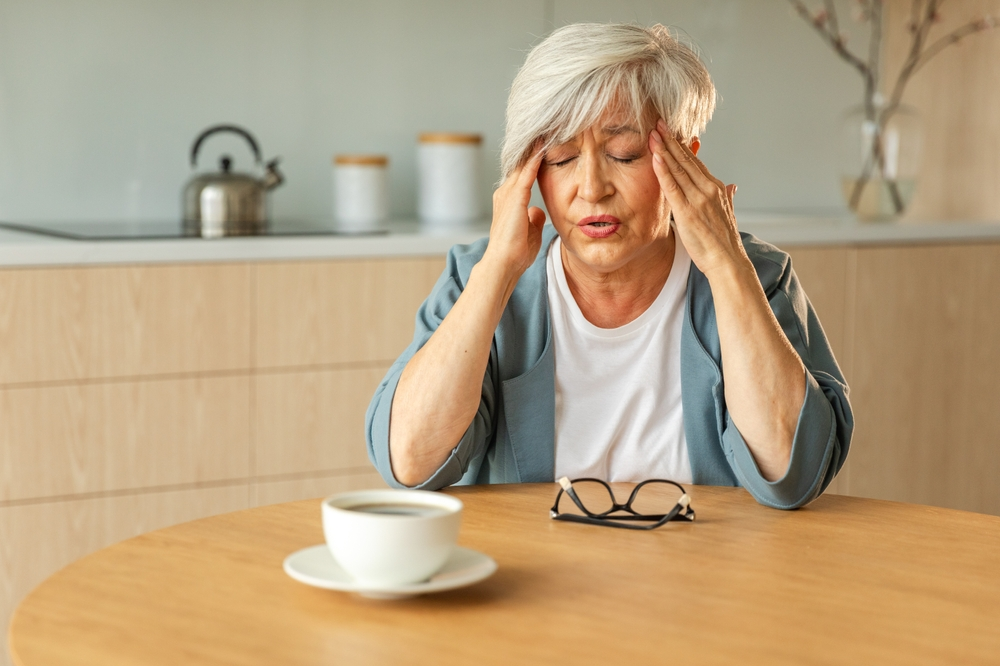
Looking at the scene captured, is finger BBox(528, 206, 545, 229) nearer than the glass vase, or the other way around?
finger BBox(528, 206, 545, 229)

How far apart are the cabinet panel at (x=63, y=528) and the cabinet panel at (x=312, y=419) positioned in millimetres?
178

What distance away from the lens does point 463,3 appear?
3193 millimetres

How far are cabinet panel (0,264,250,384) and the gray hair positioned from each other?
1.11 m

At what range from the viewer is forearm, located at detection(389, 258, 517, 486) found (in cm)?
139

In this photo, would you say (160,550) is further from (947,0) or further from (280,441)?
(947,0)

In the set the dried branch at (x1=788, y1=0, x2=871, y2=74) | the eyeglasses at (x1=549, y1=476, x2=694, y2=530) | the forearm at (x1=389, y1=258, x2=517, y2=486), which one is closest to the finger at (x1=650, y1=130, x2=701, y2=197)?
the forearm at (x1=389, y1=258, x2=517, y2=486)

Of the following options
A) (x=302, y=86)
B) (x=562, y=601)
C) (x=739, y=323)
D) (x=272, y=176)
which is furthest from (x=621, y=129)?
(x=302, y=86)

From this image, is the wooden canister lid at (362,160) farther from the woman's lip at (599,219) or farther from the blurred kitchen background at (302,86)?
the woman's lip at (599,219)

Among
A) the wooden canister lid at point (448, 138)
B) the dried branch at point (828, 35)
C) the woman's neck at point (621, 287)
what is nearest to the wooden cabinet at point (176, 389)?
the wooden canister lid at point (448, 138)

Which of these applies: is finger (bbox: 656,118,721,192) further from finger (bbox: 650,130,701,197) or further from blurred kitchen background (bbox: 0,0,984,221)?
blurred kitchen background (bbox: 0,0,984,221)

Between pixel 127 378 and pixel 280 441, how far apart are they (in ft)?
1.18

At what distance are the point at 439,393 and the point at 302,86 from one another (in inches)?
72.3

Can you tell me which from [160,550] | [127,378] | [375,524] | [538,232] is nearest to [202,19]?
[127,378]

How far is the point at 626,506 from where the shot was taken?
3.95ft
